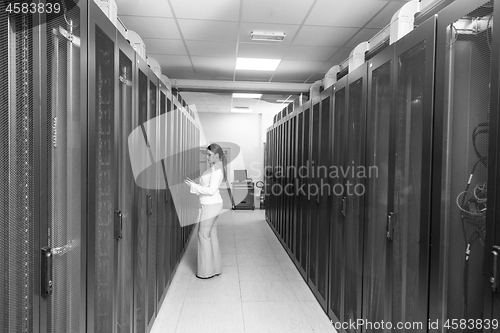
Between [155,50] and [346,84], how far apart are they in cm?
269

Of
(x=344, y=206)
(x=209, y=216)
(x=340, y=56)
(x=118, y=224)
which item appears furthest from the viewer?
(x=340, y=56)

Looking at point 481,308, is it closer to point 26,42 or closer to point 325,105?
point 26,42

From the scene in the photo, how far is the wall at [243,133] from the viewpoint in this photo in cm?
970

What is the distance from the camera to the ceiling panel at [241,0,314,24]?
282cm

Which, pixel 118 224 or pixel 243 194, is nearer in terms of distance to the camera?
pixel 118 224

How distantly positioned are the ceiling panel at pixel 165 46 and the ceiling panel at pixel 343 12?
162 cm

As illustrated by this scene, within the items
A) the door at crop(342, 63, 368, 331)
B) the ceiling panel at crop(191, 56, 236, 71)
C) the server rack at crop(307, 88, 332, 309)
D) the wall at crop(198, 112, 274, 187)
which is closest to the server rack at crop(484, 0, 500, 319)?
the door at crop(342, 63, 368, 331)

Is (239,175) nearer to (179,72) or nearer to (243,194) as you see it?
(243,194)

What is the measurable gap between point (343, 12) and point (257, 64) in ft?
Answer: 6.28

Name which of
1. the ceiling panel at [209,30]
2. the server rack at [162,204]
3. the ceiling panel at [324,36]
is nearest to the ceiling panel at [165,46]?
the ceiling panel at [209,30]

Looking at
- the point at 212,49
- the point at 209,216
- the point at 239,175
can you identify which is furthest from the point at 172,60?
the point at 239,175

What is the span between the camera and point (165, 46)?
13.1 feet

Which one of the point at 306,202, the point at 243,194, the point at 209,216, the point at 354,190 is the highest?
the point at 354,190

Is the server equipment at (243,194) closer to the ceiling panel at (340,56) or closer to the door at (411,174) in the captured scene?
the ceiling panel at (340,56)
